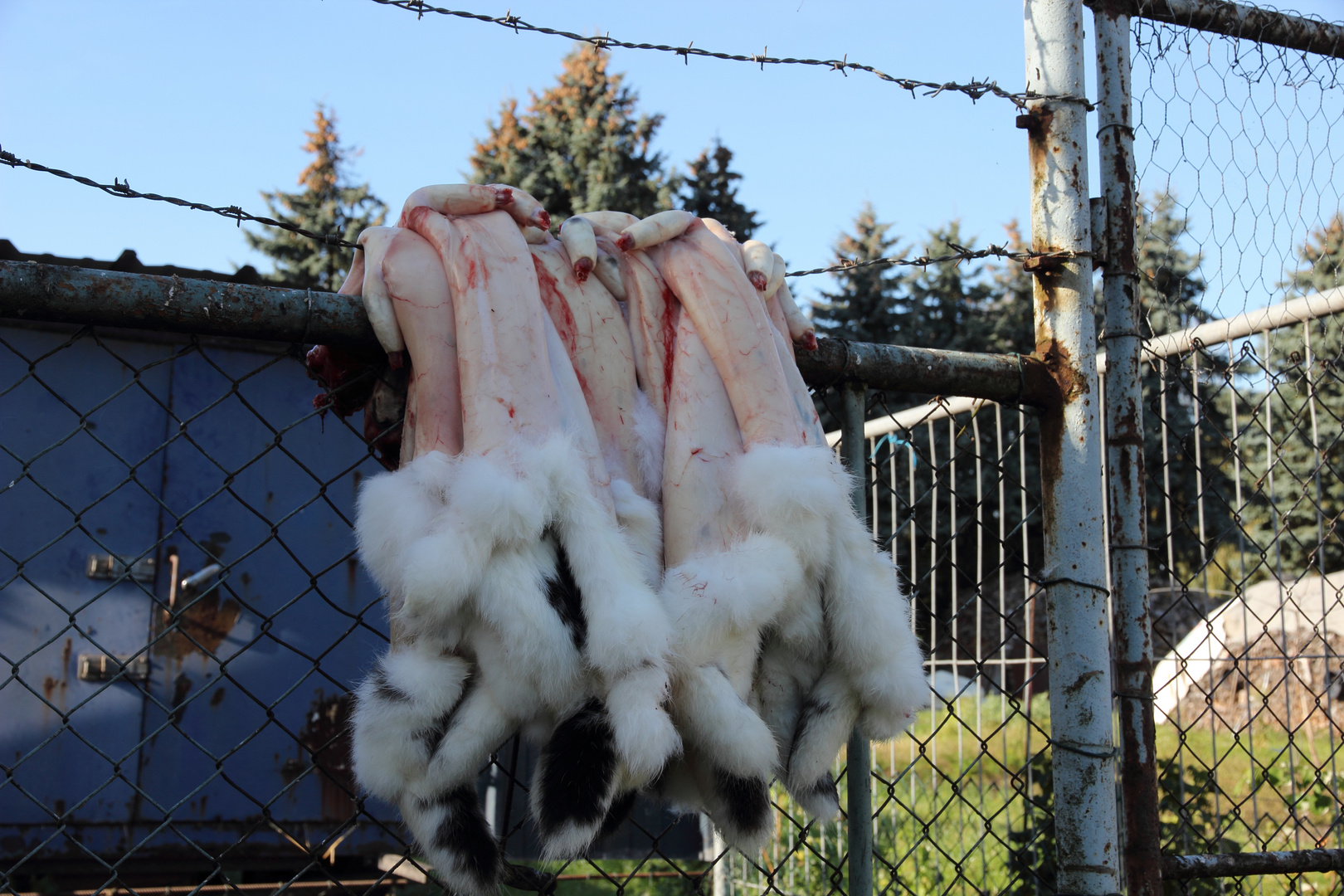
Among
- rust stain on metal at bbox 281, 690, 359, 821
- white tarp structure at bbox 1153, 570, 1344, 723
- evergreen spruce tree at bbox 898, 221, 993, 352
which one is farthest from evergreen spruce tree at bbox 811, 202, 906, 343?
rust stain on metal at bbox 281, 690, 359, 821

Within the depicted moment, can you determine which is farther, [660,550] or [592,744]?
[660,550]

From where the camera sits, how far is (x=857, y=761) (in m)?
1.72

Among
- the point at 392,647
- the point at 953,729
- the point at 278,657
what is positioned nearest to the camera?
the point at 392,647

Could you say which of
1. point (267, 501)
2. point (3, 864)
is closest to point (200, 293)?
point (267, 501)

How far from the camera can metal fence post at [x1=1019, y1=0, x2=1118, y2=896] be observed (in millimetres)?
1746

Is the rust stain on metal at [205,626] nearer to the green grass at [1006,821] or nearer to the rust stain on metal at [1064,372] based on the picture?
the green grass at [1006,821]

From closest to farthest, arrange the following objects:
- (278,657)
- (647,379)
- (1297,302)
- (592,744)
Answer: (592,744) < (647,379) < (1297,302) < (278,657)

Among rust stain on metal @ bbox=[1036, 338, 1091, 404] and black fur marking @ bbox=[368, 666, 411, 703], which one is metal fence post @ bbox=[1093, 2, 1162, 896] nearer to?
rust stain on metal @ bbox=[1036, 338, 1091, 404]

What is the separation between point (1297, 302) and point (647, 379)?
1606mm

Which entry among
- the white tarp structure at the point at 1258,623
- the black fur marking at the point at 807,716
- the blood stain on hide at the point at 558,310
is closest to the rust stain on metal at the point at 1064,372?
the black fur marking at the point at 807,716

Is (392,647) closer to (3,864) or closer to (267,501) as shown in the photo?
(267,501)

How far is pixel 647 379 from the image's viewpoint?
1.53m

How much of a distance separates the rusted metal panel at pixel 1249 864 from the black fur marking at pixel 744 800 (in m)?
0.98

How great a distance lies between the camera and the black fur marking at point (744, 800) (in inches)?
50.3
